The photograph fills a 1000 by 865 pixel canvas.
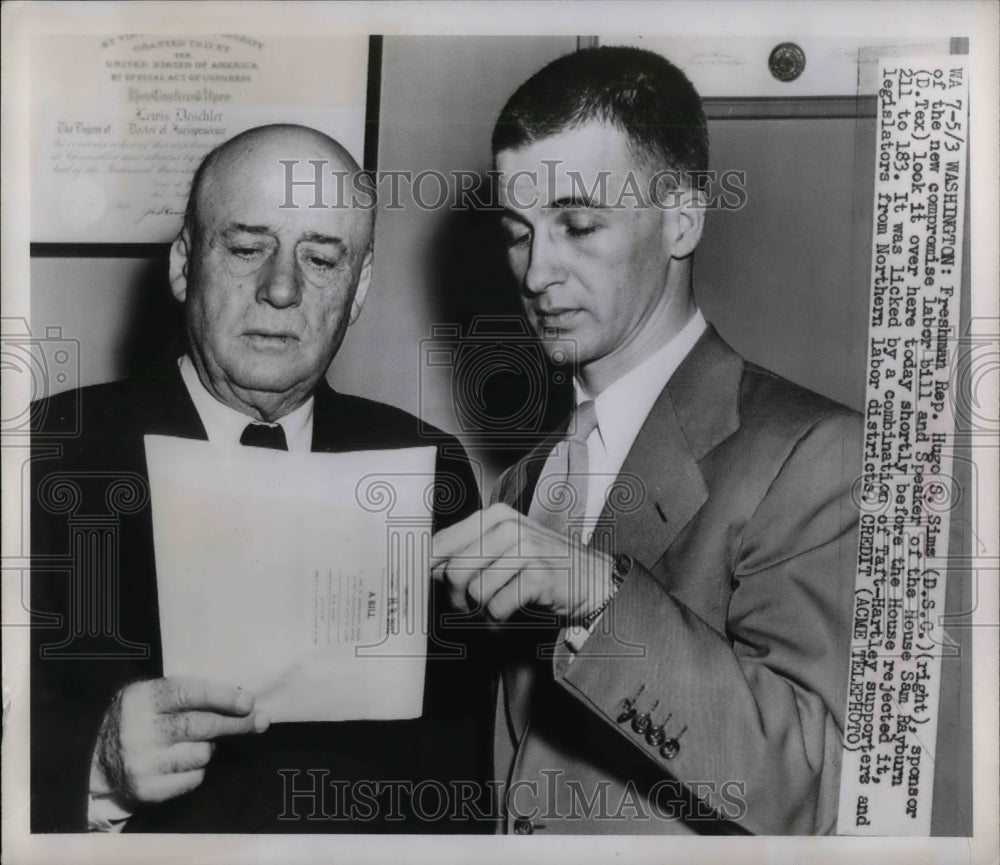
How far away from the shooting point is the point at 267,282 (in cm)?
121

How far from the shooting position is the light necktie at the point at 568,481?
121cm

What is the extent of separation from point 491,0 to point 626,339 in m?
0.47

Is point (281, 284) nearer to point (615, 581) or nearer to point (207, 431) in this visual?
point (207, 431)

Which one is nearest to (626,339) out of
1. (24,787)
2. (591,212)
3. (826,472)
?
(591,212)

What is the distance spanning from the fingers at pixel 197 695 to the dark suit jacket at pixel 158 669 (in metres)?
0.03

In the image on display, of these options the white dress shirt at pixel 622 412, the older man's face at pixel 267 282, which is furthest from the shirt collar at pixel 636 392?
the older man's face at pixel 267 282

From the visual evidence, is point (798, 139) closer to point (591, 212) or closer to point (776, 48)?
point (776, 48)

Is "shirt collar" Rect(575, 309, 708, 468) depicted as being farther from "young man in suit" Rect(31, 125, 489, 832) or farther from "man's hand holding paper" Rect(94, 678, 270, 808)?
"man's hand holding paper" Rect(94, 678, 270, 808)

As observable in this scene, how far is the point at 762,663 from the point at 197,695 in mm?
695

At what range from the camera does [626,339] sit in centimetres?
122

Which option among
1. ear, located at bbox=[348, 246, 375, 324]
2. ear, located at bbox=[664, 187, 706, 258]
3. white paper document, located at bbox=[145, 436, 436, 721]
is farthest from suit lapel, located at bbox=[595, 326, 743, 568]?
ear, located at bbox=[348, 246, 375, 324]

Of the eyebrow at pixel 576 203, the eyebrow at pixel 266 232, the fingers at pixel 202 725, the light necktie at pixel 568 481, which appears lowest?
the fingers at pixel 202 725

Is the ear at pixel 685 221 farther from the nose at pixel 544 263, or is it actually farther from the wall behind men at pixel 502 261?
the nose at pixel 544 263

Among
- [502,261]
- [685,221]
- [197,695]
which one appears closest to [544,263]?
[502,261]
